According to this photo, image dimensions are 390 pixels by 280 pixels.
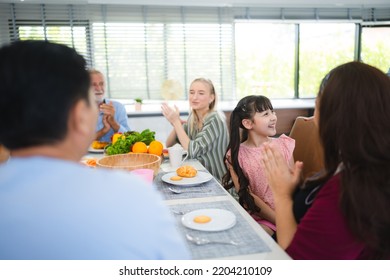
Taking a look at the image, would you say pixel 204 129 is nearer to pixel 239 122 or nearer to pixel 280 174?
pixel 239 122

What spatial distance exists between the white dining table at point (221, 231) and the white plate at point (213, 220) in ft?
0.05

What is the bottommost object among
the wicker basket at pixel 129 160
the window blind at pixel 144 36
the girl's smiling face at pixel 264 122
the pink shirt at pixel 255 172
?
the pink shirt at pixel 255 172

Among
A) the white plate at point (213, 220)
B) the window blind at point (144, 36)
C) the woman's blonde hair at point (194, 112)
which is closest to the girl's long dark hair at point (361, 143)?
the white plate at point (213, 220)

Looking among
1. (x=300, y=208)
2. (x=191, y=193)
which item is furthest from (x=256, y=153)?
(x=300, y=208)

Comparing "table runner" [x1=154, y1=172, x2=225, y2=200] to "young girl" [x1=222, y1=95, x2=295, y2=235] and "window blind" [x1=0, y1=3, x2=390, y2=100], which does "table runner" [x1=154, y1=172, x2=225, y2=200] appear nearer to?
"young girl" [x1=222, y1=95, x2=295, y2=235]

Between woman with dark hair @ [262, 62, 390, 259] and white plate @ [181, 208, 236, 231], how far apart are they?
0.21 meters

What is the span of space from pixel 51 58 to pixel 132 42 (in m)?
3.61

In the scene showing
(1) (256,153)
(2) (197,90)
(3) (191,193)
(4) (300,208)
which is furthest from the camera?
(2) (197,90)

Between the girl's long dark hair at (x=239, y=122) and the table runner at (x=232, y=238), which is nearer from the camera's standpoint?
the table runner at (x=232, y=238)

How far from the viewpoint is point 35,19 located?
378 cm

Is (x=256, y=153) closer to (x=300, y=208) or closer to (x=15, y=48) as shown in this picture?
(x=300, y=208)

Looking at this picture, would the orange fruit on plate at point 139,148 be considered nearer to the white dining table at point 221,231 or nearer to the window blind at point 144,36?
the white dining table at point 221,231

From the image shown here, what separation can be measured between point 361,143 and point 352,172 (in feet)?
0.26

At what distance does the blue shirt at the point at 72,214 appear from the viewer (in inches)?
19.6
